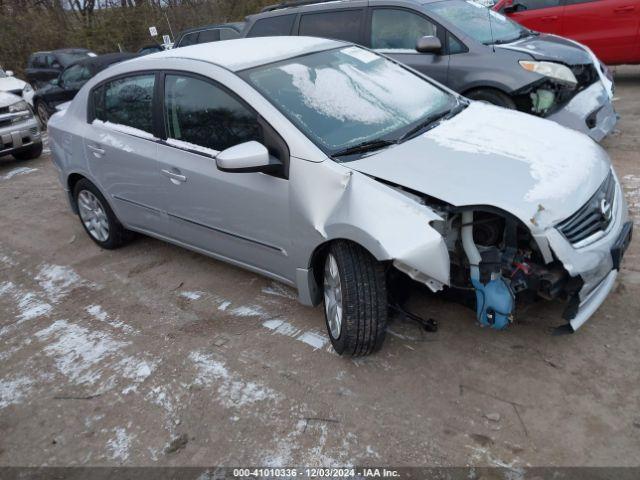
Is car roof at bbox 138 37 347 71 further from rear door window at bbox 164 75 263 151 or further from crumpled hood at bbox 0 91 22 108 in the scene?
crumpled hood at bbox 0 91 22 108

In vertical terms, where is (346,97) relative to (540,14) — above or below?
above

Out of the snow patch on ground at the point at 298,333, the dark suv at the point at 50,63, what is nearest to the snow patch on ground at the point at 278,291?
the snow patch on ground at the point at 298,333

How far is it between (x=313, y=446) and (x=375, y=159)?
1.44m

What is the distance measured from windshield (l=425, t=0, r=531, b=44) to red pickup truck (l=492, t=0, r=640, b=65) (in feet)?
8.58

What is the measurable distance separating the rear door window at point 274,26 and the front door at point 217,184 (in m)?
3.56

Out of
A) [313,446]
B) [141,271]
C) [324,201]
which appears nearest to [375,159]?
[324,201]

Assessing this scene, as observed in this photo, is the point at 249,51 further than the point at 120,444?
Yes

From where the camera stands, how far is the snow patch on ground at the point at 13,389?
309 centimetres

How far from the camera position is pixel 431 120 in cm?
340

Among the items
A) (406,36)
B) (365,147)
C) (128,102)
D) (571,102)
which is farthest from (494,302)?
(406,36)

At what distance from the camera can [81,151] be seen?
4.46 meters

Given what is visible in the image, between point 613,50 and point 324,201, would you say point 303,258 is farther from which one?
point 613,50

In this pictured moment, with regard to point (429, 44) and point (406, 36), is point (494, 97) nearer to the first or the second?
point (429, 44)

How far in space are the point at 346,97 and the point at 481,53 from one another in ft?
9.10
